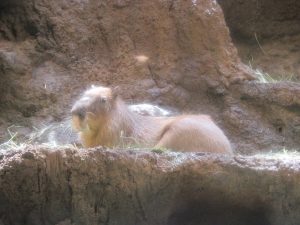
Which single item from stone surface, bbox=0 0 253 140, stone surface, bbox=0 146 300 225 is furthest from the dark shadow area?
stone surface, bbox=0 0 253 140

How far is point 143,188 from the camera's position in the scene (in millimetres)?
6223

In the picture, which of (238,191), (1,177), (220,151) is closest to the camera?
(1,177)

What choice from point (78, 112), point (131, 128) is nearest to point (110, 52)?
point (131, 128)

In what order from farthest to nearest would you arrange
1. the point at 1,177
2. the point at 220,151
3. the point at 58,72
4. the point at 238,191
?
the point at 58,72, the point at 220,151, the point at 238,191, the point at 1,177

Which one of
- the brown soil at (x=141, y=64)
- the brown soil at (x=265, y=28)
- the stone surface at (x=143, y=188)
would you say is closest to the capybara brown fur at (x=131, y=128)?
the stone surface at (x=143, y=188)

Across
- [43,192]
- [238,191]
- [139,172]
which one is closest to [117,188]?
[139,172]

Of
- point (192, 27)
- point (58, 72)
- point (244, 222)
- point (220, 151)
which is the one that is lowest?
point (244, 222)

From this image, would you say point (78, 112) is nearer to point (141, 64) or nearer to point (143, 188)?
point (143, 188)

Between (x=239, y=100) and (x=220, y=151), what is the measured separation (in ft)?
6.62

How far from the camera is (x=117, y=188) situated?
613cm

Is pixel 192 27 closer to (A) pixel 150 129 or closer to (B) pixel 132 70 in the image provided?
(B) pixel 132 70

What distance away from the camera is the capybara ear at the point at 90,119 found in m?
7.76

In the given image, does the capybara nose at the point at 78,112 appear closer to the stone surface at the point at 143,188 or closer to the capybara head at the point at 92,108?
the capybara head at the point at 92,108

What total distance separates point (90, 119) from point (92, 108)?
0.40ft
